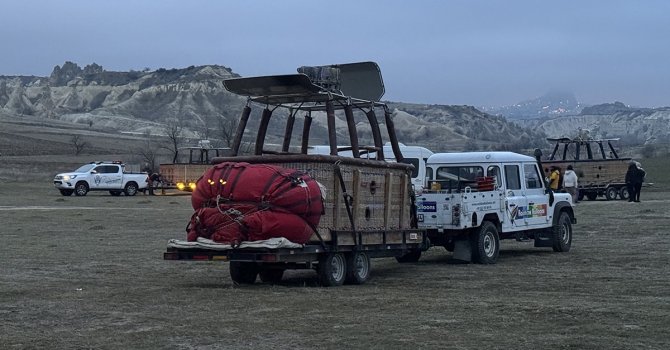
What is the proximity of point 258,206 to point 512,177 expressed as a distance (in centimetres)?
790

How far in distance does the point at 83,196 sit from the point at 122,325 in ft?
141

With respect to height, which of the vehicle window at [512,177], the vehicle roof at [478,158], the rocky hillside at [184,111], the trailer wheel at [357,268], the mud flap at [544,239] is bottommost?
the trailer wheel at [357,268]

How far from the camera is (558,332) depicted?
433 inches

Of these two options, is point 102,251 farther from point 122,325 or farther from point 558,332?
point 558,332

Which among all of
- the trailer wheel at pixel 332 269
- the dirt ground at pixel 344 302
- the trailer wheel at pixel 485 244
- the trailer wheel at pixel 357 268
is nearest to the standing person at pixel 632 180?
the dirt ground at pixel 344 302

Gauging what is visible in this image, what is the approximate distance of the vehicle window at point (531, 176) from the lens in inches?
843

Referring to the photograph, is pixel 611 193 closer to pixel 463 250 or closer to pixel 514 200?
A: pixel 514 200

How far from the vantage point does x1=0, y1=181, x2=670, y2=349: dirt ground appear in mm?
10680

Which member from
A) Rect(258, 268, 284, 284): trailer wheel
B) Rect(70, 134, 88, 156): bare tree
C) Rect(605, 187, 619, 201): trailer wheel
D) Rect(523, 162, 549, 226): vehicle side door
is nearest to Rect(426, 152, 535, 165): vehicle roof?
Rect(523, 162, 549, 226): vehicle side door

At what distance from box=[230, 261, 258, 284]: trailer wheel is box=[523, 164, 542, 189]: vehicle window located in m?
7.41

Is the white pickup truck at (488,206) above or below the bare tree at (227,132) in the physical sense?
below

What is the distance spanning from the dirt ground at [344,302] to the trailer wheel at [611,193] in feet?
79.2

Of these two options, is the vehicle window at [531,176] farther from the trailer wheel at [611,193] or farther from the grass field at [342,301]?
the trailer wheel at [611,193]

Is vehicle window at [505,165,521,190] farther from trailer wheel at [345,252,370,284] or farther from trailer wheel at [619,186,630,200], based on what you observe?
trailer wheel at [619,186,630,200]
